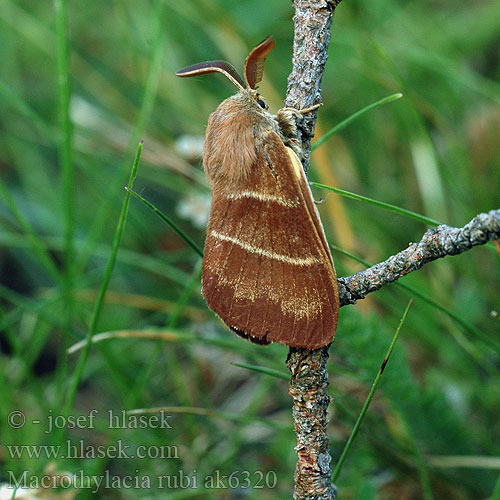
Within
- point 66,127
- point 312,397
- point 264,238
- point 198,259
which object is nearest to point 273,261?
point 264,238

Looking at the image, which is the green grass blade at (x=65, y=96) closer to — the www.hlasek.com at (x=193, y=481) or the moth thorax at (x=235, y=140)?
the moth thorax at (x=235, y=140)

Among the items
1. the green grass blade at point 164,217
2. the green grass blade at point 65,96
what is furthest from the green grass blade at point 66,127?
the green grass blade at point 164,217

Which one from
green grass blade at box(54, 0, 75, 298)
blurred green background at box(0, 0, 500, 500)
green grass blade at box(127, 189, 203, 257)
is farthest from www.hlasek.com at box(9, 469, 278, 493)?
green grass blade at box(127, 189, 203, 257)

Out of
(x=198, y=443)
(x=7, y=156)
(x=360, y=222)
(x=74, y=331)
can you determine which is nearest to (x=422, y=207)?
(x=360, y=222)

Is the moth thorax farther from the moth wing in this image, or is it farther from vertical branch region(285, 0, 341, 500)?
vertical branch region(285, 0, 341, 500)

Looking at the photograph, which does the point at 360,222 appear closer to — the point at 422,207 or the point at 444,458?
the point at 422,207

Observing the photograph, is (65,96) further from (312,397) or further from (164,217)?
(312,397)
